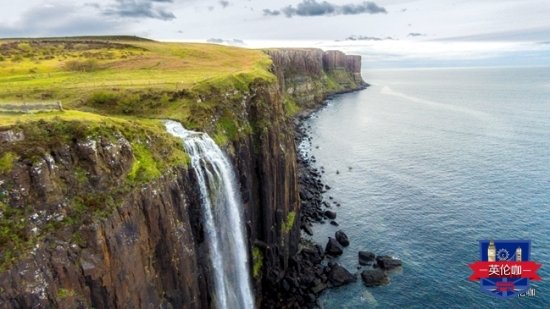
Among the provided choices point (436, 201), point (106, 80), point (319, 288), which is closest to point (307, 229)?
point (319, 288)

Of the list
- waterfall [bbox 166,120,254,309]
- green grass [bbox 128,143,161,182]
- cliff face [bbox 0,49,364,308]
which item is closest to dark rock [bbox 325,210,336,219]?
cliff face [bbox 0,49,364,308]

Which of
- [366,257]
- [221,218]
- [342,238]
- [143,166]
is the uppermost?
[143,166]

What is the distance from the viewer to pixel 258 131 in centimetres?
5884

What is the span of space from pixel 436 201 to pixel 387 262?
1034 inches

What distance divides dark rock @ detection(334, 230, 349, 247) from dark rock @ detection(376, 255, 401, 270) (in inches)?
263

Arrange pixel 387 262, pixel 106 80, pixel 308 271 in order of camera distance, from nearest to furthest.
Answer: pixel 308 271
pixel 106 80
pixel 387 262

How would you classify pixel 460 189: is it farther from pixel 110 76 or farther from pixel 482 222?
pixel 110 76

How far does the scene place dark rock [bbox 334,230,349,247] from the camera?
67.9 metres

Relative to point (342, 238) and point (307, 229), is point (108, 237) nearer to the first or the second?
point (342, 238)

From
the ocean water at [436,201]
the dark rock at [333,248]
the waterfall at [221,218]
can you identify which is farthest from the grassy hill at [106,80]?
the ocean water at [436,201]

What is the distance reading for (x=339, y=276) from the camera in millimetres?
58312

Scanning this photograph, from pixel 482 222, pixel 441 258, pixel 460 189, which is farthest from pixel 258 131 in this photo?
pixel 460 189

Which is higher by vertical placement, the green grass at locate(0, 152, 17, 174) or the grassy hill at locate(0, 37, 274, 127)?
the grassy hill at locate(0, 37, 274, 127)

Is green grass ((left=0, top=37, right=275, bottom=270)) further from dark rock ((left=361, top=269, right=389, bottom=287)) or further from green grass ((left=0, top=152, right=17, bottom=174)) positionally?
dark rock ((left=361, top=269, right=389, bottom=287))
